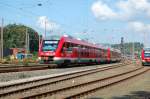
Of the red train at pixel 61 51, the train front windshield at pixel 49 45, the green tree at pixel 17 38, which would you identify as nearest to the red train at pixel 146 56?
the red train at pixel 61 51

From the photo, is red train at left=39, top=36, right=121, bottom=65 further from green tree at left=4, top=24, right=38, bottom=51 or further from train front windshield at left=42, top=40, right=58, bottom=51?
green tree at left=4, top=24, right=38, bottom=51

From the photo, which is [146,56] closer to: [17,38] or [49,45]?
[49,45]

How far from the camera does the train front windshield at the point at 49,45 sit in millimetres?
36009

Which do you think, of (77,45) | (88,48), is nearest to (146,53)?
(88,48)

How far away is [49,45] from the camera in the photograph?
36.5m

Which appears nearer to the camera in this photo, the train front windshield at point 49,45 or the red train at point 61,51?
the red train at point 61,51

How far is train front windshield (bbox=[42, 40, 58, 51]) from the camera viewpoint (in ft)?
118

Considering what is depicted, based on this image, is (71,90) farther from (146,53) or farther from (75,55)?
(146,53)

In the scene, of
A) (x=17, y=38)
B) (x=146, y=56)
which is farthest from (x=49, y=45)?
(x=17, y=38)

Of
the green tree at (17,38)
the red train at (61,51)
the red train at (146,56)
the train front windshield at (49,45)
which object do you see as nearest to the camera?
the red train at (61,51)

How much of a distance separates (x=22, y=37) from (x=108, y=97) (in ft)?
394

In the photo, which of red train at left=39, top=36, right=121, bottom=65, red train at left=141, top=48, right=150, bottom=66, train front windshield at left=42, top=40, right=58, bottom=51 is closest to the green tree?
red train at left=141, top=48, right=150, bottom=66

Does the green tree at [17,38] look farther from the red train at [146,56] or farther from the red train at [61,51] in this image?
the red train at [61,51]

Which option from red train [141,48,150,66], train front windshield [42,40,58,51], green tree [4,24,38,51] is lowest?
red train [141,48,150,66]
